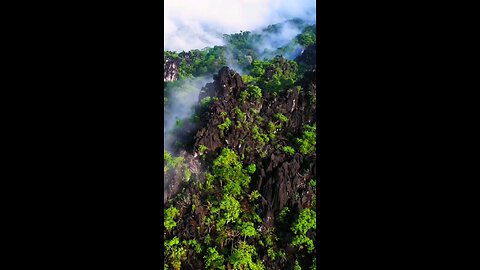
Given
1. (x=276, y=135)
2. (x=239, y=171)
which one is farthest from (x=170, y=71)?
(x=239, y=171)

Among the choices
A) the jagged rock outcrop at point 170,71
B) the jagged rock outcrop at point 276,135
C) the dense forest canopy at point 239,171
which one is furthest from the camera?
the jagged rock outcrop at point 170,71

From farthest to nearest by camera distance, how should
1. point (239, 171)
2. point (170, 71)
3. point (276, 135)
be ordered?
1. point (170, 71)
2. point (276, 135)
3. point (239, 171)

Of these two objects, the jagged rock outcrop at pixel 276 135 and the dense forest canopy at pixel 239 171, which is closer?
the dense forest canopy at pixel 239 171

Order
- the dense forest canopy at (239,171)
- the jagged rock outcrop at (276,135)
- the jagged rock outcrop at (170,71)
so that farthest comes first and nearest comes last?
the jagged rock outcrop at (170,71) < the jagged rock outcrop at (276,135) < the dense forest canopy at (239,171)

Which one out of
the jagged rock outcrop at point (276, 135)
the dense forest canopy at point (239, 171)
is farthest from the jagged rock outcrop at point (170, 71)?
the jagged rock outcrop at point (276, 135)

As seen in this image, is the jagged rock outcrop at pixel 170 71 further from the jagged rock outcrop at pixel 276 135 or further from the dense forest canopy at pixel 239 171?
the jagged rock outcrop at pixel 276 135

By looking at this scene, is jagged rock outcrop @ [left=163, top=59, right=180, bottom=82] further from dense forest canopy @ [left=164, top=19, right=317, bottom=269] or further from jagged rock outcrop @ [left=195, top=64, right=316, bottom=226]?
jagged rock outcrop @ [left=195, top=64, right=316, bottom=226]

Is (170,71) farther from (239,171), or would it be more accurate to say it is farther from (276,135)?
(239,171)
